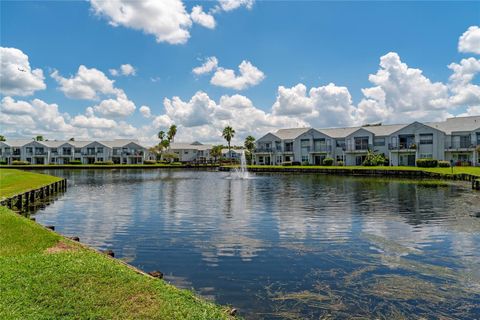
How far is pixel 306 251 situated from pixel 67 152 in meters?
139

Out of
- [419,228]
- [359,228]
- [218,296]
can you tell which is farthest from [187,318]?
[419,228]

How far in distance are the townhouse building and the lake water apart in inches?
2338

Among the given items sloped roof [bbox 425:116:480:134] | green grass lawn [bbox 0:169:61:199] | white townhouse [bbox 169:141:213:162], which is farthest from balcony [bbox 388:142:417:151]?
white townhouse [bbox 169:141:213:162]

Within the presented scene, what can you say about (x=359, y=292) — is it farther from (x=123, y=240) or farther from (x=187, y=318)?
(x=123, y=240)

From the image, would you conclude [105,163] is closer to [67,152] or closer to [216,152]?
[67,152]

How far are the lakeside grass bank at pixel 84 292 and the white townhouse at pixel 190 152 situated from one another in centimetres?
14274

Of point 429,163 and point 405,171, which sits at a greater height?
point 429,163

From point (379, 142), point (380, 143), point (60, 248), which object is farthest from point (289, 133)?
point (60, 248)

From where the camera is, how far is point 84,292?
8.55m

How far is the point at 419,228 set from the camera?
66.5ft

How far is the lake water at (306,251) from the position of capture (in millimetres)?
10562

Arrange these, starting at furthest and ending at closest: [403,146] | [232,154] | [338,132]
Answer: [232,154] < [338,132] < [403,146]

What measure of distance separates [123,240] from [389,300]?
11831mm

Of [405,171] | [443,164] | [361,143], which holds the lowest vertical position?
[405,171]
